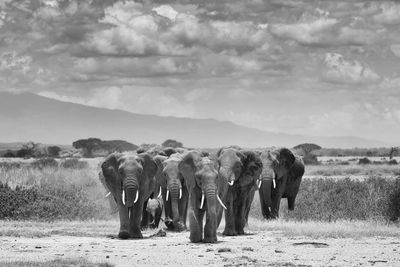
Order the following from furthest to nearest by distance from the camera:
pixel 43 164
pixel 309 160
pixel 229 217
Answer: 1. pixel 309 160
2. pixel 43 164
3. pixel 229 217

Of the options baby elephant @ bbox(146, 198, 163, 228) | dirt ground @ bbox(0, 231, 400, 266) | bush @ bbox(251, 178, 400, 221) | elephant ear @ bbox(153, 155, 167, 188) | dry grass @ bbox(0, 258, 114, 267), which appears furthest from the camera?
bush @ bbox(251, 178, 400, 221)

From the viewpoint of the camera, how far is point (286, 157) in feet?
101

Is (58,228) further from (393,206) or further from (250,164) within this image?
(393,206)

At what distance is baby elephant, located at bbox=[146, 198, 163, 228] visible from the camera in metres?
27.4

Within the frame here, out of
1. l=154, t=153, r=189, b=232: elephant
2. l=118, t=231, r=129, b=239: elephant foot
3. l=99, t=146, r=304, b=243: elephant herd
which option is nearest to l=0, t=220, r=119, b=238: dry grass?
l=99, t=146, r=304, b=243: elephant herd

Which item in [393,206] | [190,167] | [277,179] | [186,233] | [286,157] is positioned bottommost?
[186,233]

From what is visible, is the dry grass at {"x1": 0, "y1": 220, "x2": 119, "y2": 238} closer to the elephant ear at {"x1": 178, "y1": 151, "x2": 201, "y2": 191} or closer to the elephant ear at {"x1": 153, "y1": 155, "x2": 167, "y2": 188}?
the elephant ear at {"x1": 153, "y1": 155, "x2": 167, "y2": 188}

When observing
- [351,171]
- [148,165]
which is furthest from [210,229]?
[351,171]

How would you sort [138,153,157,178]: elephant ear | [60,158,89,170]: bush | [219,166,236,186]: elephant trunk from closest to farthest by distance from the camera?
[219,166,236,186]: elephant trunk, [138,153,157,178]: elephant ear, [60,158,89,170]: bush

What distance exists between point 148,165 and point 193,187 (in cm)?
322

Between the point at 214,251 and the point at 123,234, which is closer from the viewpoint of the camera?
the point at 214,251

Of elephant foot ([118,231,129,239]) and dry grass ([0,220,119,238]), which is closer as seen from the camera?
elephant foot ([118,231,129,239])

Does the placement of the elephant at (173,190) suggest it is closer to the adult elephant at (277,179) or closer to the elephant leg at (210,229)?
the adult elephant at (277,179)

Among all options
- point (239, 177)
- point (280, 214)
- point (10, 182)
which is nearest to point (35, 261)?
point (239, 177)
